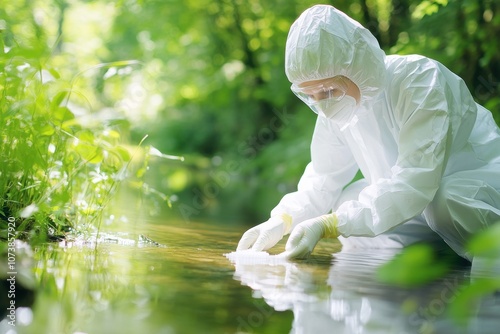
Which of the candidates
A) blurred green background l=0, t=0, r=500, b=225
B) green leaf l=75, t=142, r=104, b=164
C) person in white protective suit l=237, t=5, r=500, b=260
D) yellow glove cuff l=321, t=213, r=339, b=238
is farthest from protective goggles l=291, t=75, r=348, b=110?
blurred green background l=0, t=0, r=500, b=225

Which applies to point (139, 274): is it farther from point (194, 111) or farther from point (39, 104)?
point (194, 111)

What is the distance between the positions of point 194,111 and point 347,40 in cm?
1499

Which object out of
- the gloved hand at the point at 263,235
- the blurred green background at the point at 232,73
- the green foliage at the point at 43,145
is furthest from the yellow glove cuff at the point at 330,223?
the blurred green background at the point at 232,73

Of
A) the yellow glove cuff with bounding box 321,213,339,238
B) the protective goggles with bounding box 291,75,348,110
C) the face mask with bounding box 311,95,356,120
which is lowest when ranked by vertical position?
the yellow glove cuff with bounding box 321,213,339,238

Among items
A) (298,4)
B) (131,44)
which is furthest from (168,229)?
(131,44)

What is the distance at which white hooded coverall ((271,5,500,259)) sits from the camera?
8.98 ft

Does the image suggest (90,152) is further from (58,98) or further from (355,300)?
(355,300)

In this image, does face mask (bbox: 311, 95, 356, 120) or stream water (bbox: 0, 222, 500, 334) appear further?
face mask (bbox: 311, 95, 356, 120)

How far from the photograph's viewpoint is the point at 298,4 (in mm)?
11719

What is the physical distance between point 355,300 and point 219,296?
0.38 meters

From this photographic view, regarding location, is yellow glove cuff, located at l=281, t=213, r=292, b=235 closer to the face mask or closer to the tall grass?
the face mask

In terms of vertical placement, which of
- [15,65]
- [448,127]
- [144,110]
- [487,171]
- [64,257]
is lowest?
[144,110]

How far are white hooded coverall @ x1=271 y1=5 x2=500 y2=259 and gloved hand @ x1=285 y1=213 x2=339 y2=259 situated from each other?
5 centimetres

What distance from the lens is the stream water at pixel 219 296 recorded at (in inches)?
58.9
